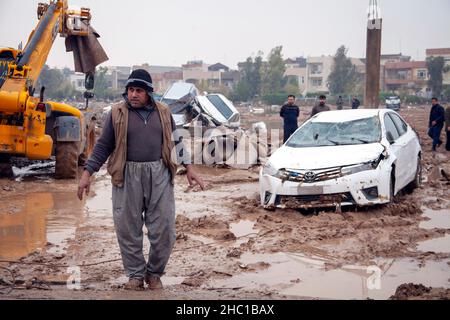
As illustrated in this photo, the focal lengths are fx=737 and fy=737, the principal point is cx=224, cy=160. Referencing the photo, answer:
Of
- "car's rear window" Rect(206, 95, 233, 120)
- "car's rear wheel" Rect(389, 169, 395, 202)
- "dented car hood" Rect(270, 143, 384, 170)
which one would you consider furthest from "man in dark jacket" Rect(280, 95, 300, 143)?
"car's rear wheel" Rect(389, 169, 395, 202)

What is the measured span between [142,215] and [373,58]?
14.9m

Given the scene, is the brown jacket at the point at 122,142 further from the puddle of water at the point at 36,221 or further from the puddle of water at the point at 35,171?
the puddle of water at the point at 35,171

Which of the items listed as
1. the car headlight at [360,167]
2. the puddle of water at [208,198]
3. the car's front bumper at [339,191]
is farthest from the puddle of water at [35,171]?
the car headlight at [360,167]

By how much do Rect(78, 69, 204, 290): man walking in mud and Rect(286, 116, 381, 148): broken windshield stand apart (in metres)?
4.89

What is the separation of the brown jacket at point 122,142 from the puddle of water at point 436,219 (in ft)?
13.9

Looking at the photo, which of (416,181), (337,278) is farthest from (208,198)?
(337,278)

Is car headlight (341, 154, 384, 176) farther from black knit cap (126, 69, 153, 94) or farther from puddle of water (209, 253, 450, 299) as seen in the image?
black knit cap (126, 69, 153, 94)

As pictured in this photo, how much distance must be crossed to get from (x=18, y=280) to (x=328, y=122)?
6.22 meters

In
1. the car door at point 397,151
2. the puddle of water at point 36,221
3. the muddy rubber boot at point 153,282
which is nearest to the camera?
the muddy rubber boot at point 153,282

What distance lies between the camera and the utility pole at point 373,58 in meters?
19.7

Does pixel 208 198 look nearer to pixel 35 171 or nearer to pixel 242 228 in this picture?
pixel 242 228

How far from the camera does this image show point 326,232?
8609 mm
